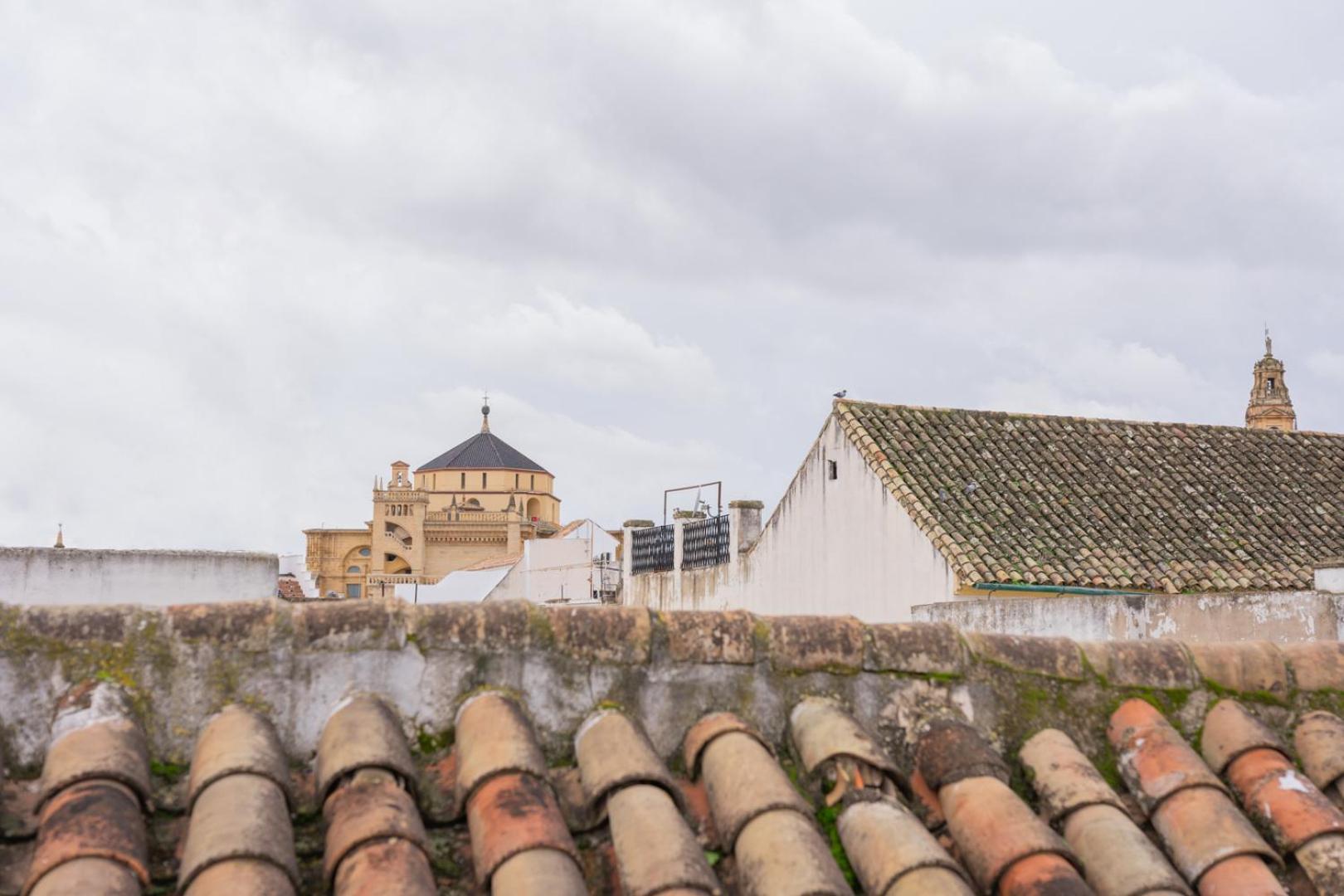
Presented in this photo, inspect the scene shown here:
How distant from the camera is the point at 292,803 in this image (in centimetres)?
315

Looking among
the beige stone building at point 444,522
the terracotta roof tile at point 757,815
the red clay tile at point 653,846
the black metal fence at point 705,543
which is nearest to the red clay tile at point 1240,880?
the terracotta roof tile at point 757,815

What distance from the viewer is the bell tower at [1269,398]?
135 ft

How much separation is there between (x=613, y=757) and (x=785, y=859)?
1.83ft

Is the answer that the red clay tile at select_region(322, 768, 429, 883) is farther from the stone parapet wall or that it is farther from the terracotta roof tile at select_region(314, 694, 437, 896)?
the stone parapet wall

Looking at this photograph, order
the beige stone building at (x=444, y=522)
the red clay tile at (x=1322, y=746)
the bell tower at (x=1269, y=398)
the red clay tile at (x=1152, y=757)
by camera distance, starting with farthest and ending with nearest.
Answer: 1. the beige stone building at (x=444, y=522)
2. the bell tower at (x=1269, y=398)
3. the red clay tile at (x=1322, y=746)
4. the red clay tile at (x=1152, y=757)

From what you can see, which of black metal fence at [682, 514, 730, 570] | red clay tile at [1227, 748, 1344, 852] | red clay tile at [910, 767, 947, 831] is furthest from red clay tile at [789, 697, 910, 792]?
black metal fence at [682, 514, 730, 570]

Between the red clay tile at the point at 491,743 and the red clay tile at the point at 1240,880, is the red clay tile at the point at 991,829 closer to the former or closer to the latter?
the red clay tile at the point at 1240,880

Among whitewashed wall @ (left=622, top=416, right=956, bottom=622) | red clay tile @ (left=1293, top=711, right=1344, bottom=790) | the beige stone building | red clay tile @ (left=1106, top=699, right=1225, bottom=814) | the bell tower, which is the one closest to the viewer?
red clay tile @ (left=1106, top=699, right=1225, bottom=814)

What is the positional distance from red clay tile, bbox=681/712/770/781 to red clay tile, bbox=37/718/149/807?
1331mm

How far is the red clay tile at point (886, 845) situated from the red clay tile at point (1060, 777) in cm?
43

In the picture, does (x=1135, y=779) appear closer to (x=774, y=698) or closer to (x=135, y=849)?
(x=774, y=698)

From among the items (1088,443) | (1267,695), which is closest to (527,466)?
(1088,443)

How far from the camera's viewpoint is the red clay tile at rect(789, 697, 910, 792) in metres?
3.44

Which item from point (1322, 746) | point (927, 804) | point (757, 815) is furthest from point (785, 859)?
point (1322, 746)
